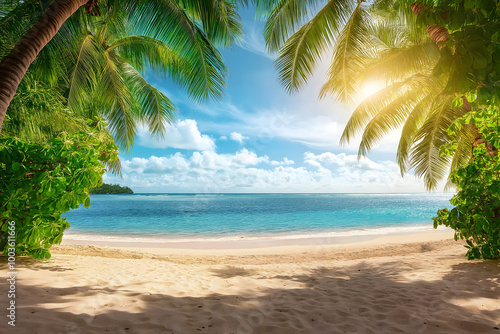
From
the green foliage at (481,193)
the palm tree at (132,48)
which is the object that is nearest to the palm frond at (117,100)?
the palm tree at (132,48)

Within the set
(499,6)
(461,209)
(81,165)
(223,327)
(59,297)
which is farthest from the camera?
(461,209)

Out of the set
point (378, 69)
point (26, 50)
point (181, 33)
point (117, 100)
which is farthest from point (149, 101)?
point (378, 69)

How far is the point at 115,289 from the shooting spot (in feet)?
9.52

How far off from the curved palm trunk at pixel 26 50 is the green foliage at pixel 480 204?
660cm

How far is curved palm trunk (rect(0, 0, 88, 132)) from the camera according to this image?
2.98 meters

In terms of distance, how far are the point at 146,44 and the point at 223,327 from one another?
9060 mm

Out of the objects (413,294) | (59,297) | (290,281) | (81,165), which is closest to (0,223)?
(81,165)

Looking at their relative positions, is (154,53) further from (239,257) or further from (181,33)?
(239,257)

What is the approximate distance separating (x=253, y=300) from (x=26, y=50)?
419 centimetres

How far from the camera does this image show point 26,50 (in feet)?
10.5

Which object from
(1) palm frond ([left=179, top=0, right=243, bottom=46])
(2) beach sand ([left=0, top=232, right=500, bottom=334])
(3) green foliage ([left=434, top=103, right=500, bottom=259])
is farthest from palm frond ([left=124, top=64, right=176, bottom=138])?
(3) green foliage ([left=434, top=103, right=500, bottom=259])

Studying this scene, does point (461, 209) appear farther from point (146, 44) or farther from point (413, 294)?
point (146, 44)

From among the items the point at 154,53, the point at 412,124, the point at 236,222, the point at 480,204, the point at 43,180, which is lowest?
the point at 236,222

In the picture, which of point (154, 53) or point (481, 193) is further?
point (154, 53)
